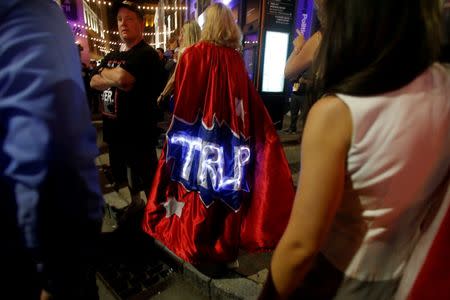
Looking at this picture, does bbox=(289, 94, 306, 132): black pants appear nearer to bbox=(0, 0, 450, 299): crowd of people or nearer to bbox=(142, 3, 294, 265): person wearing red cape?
bbox=(142, 3, 294, 265): person wearing red cape

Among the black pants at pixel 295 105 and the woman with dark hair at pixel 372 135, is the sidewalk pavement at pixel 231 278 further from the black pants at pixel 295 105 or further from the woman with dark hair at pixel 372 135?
the black pants at pixel 295 105

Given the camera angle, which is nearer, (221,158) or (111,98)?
(221,158)

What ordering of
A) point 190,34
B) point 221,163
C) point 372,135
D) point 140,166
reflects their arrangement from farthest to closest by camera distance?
point 190,34 → point 140,166 → point 221,163 → point 372,135

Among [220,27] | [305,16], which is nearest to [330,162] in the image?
[220,27]

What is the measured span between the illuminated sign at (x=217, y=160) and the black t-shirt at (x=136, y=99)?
30.0 inches

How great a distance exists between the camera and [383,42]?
70cm

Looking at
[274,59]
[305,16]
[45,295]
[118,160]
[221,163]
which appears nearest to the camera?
[45,295]

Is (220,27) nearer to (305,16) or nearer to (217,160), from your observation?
(217,160)

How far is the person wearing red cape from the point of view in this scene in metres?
2.26

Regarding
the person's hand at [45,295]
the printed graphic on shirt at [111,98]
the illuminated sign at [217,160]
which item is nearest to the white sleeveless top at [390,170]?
the person's hand at [45,295]

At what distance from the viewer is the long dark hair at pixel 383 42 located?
69 cm

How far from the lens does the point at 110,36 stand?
5772cm

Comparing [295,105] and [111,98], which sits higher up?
[111,98]

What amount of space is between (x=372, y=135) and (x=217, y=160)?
1647 millimetres
